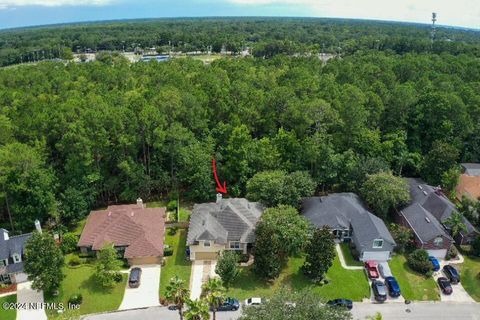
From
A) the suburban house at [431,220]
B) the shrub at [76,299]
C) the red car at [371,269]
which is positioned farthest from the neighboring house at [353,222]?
the shrub at [76,299]

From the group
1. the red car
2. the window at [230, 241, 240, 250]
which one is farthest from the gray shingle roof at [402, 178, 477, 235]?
the window at [230, 241, 240, 250]

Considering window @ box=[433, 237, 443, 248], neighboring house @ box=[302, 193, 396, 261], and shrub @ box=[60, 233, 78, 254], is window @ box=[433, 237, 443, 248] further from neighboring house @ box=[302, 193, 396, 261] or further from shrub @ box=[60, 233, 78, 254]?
shrub @ box=[60, 233, 78, 254]

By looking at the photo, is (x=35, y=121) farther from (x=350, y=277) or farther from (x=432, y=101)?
(x=432, y=101)

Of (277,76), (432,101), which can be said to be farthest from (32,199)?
(432,101)

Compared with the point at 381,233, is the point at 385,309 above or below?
below

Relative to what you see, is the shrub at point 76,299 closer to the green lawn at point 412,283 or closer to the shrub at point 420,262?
the green lawn at point 412,283

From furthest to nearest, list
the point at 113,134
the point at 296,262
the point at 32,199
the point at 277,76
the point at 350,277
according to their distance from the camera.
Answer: the point at 277,76, the point at 113,134, the point at 32,199, the point at 296,262, the point at 350,277
